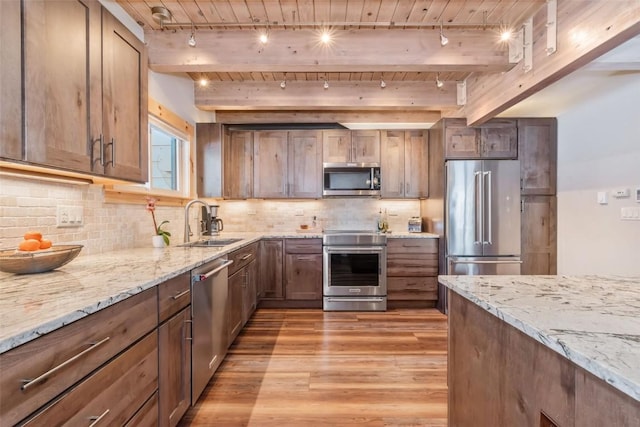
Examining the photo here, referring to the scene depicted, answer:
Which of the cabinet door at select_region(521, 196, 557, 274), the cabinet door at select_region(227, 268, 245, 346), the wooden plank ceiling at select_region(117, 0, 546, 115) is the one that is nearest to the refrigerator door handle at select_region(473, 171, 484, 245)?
the cabinet door at select_region(521, 196, 557, 274)

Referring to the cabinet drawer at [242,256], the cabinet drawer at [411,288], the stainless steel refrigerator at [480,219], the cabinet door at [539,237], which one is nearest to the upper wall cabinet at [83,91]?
the cabinet drawer at [242,256]

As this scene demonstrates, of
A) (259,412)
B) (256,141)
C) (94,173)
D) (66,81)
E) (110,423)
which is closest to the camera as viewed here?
(110,423)

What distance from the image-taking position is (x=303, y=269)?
3.70 meters

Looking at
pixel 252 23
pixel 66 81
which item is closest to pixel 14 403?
pixel 66 81

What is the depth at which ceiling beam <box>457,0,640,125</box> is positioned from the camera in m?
1.60

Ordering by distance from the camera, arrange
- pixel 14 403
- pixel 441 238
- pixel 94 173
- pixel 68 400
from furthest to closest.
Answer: pixel 441 238
pixel 94 173
pixel 68 400
pixel 14 403

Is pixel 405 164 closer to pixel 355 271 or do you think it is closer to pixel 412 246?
pixel 412 246

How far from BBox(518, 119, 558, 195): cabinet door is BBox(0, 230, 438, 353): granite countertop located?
12.2 feet

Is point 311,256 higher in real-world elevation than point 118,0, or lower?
lower

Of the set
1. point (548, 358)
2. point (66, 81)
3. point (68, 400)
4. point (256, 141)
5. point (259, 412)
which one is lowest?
point (259, 412)

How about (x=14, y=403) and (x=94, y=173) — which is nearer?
(x=14, y=403)

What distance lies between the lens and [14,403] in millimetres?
706

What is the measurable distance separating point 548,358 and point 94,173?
6.65 feet

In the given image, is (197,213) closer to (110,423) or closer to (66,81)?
(66,81)
